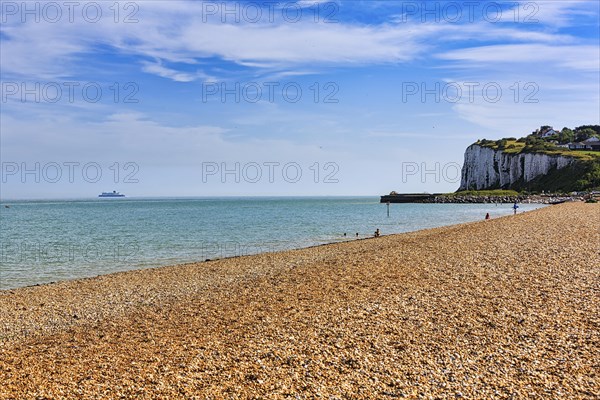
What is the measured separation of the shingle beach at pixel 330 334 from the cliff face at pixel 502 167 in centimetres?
14669

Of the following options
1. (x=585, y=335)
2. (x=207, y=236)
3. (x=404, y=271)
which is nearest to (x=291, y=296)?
(x=404, y=271)

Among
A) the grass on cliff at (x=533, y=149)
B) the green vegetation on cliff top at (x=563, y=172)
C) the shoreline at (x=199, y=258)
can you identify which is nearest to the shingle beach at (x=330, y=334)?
the shoreline at (x=199, y=258)

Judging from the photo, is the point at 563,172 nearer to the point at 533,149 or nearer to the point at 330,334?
the point at 533,149

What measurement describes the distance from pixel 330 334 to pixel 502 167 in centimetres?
17424

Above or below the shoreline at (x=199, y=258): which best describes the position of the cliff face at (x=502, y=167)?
above

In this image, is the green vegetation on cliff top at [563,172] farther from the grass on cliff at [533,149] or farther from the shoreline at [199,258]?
the shoreline at [199,258]

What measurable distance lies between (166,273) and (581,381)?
2040 cm

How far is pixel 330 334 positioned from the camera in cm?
1095

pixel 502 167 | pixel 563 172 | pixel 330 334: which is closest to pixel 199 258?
pixel 330 334

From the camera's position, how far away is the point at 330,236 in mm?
47469

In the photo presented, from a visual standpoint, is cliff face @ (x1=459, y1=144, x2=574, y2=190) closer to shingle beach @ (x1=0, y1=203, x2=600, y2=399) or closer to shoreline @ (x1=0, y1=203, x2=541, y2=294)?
shoreline @ (x1=0, y1=203, x2=541, y2=294)

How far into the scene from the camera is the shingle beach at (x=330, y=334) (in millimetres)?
8391

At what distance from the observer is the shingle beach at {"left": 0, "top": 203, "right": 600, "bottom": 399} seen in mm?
8391

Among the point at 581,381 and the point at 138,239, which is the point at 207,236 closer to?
the point at 138,239
